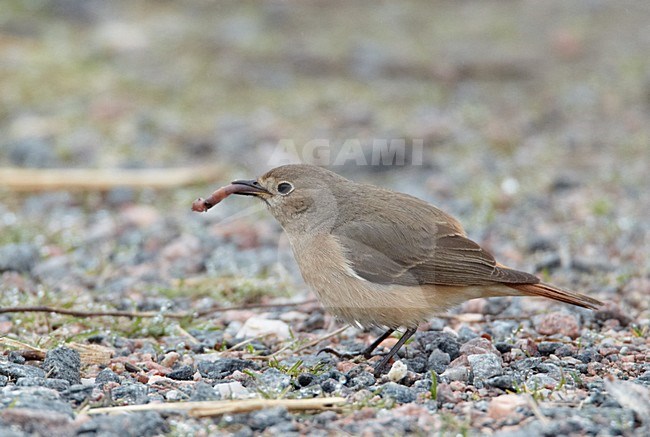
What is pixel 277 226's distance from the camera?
808cm

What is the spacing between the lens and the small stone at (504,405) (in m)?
4.01

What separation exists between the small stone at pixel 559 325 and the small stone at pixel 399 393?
58.2 inches

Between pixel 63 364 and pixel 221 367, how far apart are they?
2.59 feet

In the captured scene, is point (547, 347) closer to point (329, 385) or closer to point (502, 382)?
point (502, 382)

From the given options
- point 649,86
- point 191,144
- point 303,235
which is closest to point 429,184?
point 191,144

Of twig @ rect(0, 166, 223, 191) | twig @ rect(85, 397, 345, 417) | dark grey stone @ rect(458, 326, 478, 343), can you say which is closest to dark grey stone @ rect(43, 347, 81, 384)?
twig @ rect(85, 397, 345, 417)

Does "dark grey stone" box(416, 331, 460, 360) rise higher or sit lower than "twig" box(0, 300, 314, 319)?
lower

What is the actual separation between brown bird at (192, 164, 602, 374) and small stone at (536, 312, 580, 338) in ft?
1.10

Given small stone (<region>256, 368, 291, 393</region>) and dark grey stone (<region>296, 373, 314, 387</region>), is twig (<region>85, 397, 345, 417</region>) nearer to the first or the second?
small stone (<region>256, 368, 291, 393</region>)

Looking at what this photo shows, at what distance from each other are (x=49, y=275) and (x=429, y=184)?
12.4 feet

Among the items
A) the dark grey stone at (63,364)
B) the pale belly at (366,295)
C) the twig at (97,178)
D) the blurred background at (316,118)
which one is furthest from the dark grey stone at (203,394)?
the twig at (97,178)

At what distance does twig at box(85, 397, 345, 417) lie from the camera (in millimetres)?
3980

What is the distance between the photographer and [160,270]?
6953mm

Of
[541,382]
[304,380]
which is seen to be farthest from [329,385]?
[541,382]
